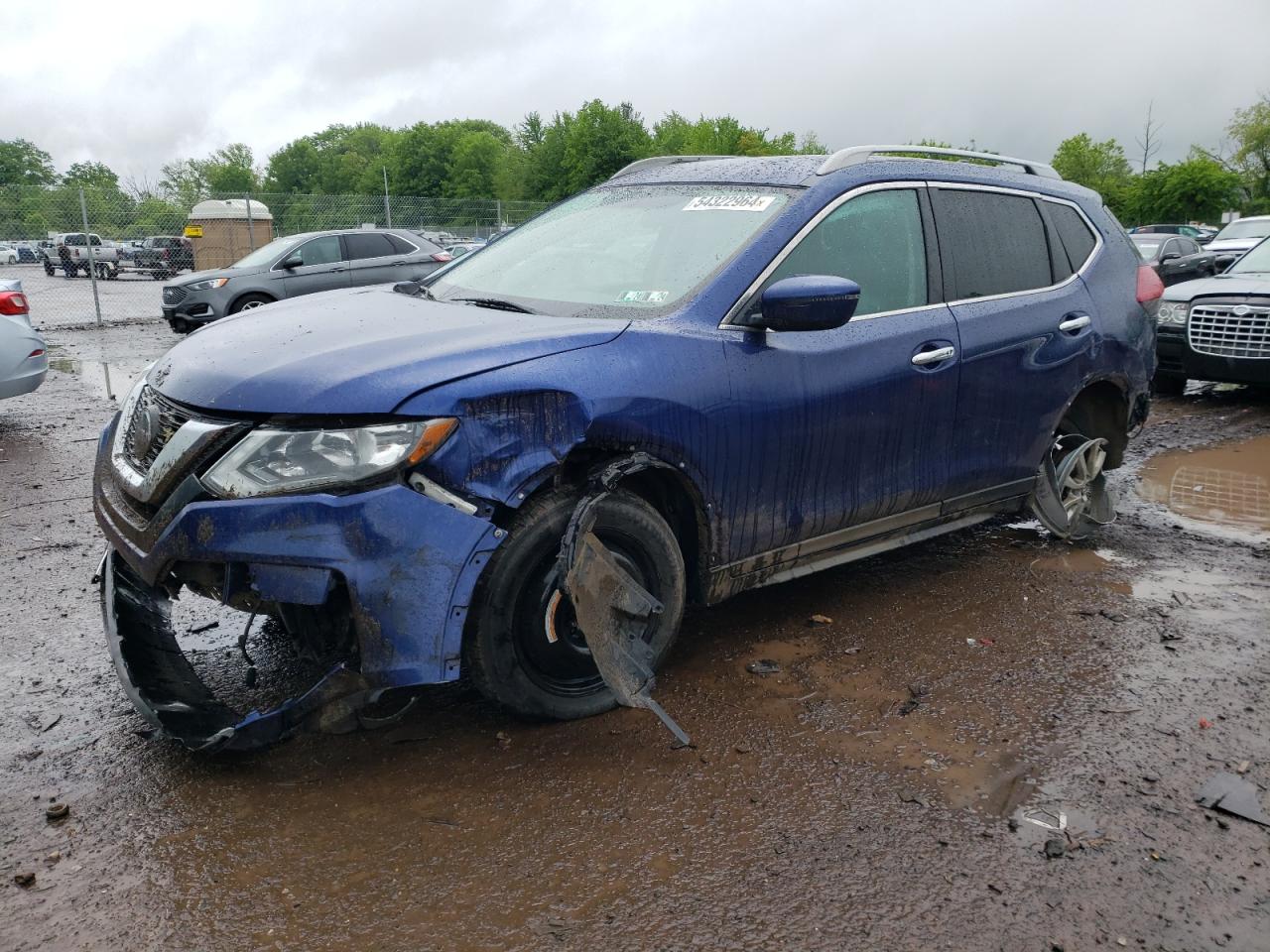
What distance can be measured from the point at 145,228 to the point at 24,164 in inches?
3880

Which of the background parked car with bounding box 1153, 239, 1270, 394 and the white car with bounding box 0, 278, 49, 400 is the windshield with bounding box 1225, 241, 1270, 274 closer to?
the background parked car with bounding box 1153, 239, 1270, 394

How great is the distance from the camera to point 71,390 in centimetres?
1012

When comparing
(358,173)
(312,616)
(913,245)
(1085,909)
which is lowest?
(1085,909)

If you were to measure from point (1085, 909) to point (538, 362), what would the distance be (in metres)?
2.00

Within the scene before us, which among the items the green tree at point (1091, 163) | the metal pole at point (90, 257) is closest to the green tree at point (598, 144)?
the green tree at point (1091, 163)

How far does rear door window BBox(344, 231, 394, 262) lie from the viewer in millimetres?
15289

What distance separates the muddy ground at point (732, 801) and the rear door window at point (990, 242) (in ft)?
4.65

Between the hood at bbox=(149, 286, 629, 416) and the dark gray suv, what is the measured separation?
39.5 feet

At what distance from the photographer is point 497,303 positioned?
352 centimetres

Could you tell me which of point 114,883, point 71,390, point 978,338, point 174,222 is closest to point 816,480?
point 978,338

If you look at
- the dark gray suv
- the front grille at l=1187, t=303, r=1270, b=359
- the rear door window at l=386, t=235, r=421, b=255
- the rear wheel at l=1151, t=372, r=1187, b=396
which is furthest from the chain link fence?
the front grille at l=1187, t=303, r=1270, b=359

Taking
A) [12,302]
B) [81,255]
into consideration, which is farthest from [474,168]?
[12,302]

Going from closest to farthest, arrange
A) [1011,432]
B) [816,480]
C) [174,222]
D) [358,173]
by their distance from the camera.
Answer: [816,480]
[1011,432]
[174,222]
[358,173]

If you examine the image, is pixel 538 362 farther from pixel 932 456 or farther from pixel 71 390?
pixel 71 390
